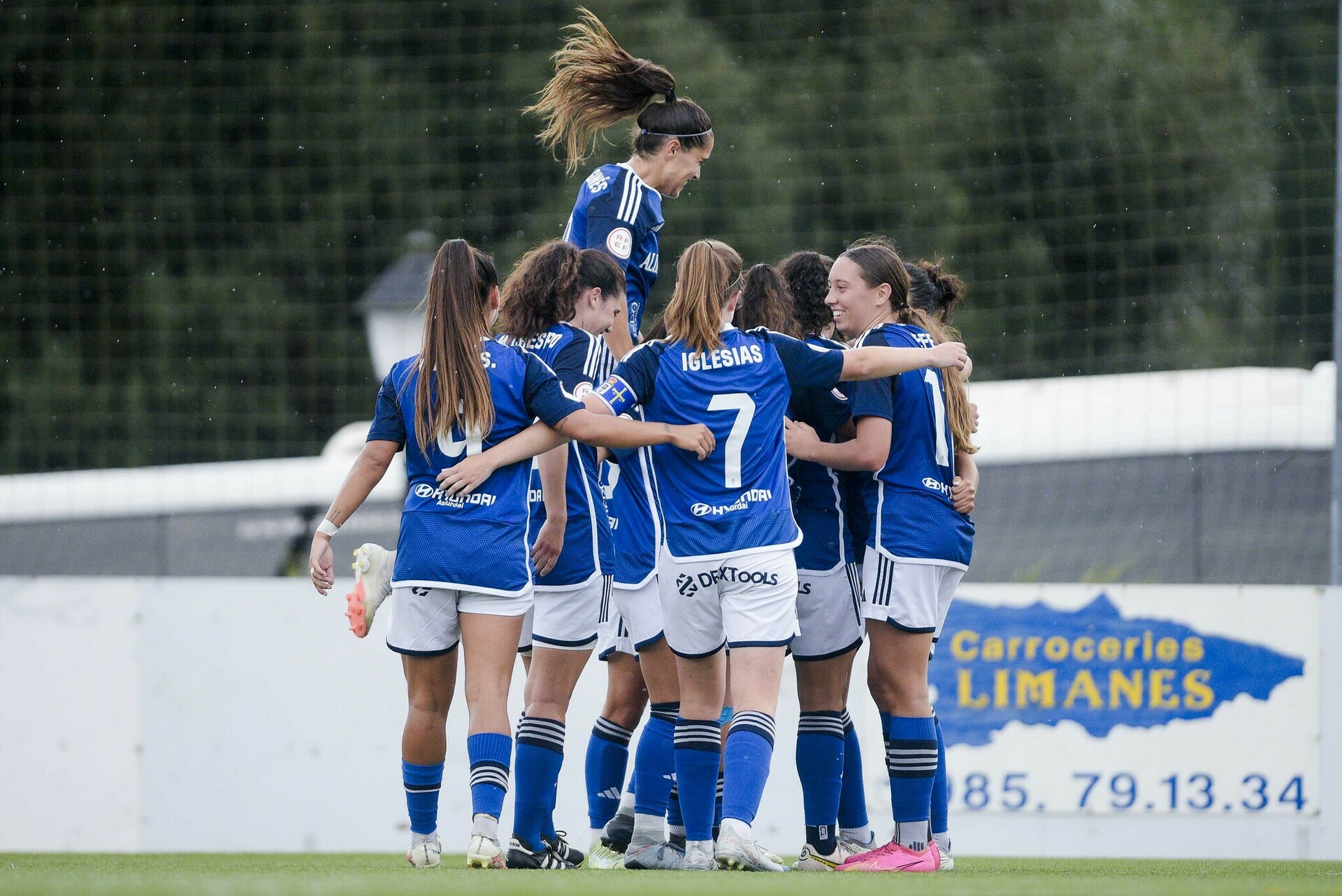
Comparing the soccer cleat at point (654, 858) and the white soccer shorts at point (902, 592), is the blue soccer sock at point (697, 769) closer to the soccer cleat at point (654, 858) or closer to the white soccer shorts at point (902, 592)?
the soccer cleat at point (654, 858)

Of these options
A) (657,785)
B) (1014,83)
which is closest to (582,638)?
(657,785)

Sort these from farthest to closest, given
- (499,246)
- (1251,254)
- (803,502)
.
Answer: (499,246) → (1251,254) → (803,502)

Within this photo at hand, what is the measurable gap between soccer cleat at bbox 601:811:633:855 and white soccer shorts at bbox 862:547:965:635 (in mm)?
1049

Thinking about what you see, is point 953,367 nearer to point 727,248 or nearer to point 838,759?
point 727,248

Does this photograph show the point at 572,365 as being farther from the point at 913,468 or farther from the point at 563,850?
the point at 563,850

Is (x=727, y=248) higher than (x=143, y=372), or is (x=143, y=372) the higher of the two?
(x=727, y=248)

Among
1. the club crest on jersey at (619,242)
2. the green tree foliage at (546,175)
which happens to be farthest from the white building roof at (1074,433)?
the club crest on jersey at (619,242)

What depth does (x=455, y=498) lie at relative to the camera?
454cm

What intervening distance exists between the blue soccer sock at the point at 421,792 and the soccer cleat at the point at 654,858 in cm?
59

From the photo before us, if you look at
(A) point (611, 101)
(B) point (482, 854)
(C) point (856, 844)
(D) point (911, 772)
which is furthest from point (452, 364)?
(C) point (856, 844)

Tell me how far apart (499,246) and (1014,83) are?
6009mm

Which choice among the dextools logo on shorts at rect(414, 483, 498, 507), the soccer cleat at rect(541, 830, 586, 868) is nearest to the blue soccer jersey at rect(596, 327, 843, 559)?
the dextools logo on shorts at rect(414, 483, 498, 507)

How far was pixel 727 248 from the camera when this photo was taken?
15.4ft

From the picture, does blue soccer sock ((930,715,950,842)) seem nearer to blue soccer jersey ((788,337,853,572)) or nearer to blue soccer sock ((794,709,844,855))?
blue soccer sock ((794,709,844,855))
